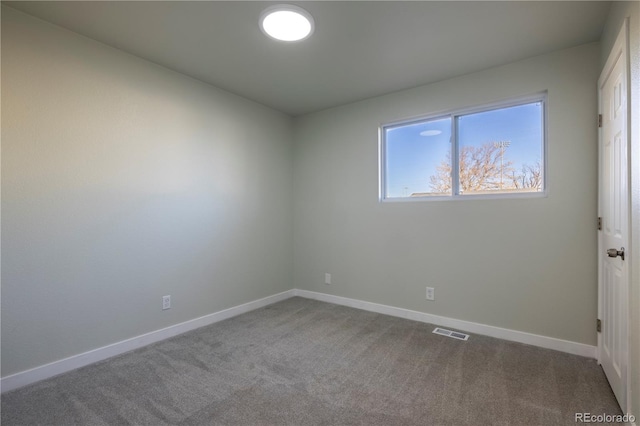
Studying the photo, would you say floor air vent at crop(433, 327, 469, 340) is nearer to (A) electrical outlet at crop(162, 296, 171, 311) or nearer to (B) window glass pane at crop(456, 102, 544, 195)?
(B) window glass pane at crop(456, 102, 544, 195)

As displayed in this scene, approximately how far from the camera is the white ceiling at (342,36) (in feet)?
6.63

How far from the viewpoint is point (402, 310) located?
3363mm

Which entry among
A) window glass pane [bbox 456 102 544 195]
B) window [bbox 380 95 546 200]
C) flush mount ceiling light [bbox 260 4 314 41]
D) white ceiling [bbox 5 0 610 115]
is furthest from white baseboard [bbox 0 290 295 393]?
window glass pane [bbox 456 102 544 195]

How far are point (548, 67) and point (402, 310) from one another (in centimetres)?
272

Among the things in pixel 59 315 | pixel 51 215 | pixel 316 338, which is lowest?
pixel 316 338

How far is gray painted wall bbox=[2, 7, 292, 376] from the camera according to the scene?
81.0 inches

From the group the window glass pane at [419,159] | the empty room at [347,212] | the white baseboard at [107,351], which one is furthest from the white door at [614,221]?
the white baseboard at [107,351]

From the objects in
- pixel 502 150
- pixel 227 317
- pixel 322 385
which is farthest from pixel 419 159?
pixel 227 317

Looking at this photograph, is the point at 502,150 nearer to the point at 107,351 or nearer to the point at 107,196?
the point at 107,196

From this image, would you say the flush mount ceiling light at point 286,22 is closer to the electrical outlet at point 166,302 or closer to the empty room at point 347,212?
the empty room at point 347,212

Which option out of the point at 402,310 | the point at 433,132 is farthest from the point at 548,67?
the point at 402,310

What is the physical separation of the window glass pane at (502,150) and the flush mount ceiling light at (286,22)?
74.3 inches

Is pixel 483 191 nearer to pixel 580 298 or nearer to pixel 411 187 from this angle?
pixel 411 187

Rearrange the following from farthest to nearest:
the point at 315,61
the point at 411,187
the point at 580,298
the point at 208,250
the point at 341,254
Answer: the point at 341,254
the point at 411,187
the point at 208,250
the point at 315,61
the point at 580,298
